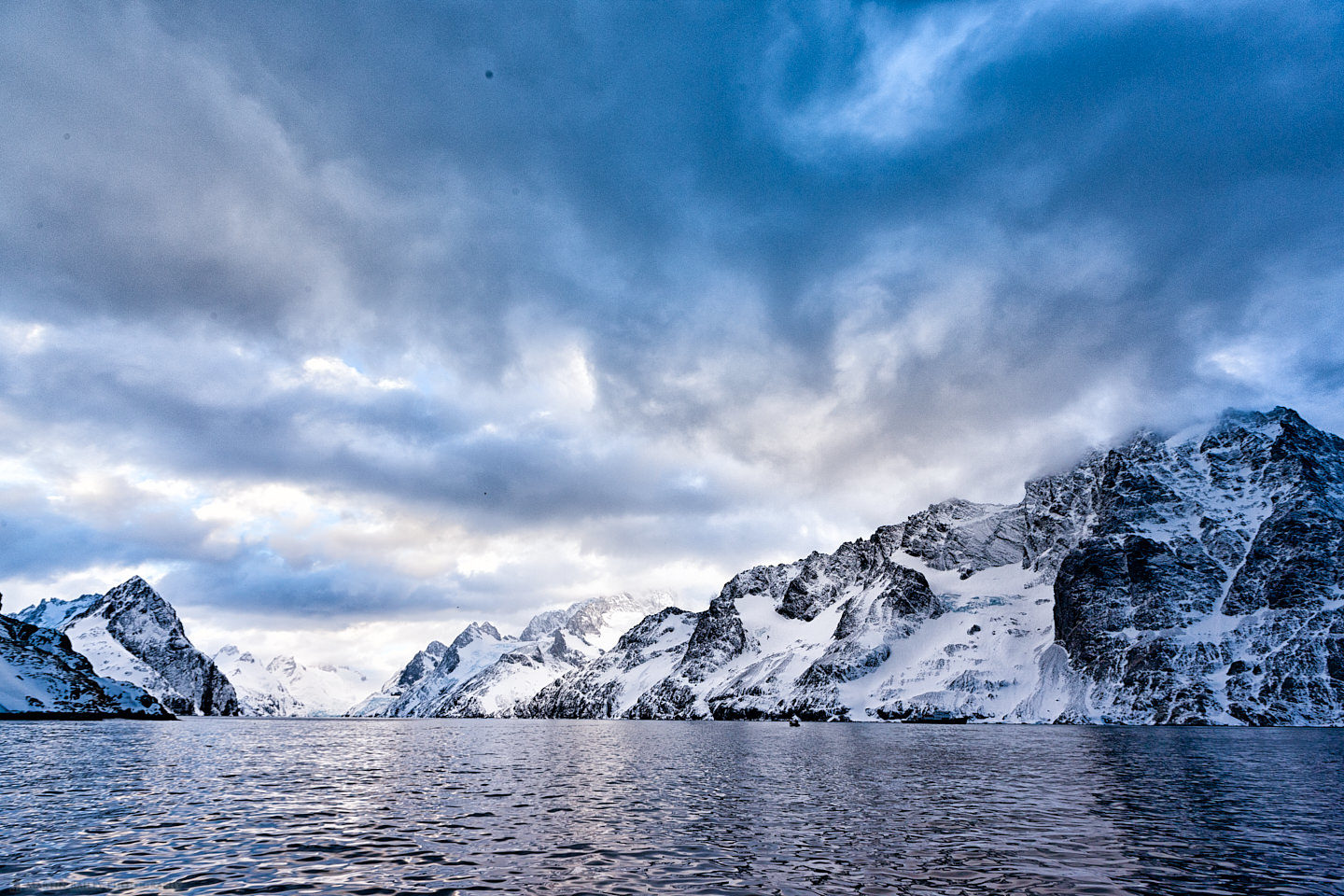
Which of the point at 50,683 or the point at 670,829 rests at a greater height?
the point at 670,829

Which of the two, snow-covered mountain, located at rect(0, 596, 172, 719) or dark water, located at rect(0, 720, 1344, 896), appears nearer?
→ dark water, located at rect(0, 720, 1344, 896)

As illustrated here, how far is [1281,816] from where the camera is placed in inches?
1310

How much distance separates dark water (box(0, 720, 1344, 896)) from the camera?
69.8 feet

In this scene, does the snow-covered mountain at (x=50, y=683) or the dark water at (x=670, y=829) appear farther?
the snow-covered mountain at (x=50, y=683)

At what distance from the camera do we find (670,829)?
30.7 meters

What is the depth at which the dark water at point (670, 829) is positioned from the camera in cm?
2127

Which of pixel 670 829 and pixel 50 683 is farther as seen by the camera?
pixel 50 683

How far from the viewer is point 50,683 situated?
161000 millimetres

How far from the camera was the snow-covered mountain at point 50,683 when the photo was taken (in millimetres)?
149750

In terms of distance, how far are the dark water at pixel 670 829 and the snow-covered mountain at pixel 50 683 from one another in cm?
12866

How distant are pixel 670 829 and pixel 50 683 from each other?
654ft

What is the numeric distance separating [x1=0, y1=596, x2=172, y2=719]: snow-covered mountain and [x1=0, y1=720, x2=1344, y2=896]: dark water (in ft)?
422

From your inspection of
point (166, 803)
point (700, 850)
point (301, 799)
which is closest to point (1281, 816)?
point (700, 850)

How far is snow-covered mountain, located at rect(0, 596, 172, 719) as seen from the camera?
491ft
